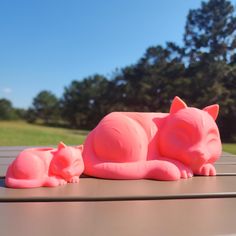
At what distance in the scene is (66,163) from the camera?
1.52 meters

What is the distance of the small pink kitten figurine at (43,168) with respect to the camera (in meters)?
1.42

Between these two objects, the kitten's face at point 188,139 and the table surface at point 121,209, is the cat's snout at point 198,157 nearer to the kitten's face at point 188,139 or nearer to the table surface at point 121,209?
the kitten's face at point 188,139

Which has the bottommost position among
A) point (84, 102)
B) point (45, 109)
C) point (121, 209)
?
point (121, 209)

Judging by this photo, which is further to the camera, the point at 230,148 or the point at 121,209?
the point at 230,148

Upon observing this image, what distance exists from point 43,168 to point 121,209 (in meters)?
0.46

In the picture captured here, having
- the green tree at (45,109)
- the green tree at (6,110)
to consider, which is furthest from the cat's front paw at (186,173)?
the green tree at (45,109)

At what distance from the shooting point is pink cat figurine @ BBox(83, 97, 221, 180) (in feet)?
5.51

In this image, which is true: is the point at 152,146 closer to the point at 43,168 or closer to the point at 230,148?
the point at 43,168

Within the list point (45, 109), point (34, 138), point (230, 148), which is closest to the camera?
point (230, 148)

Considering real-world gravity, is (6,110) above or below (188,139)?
above

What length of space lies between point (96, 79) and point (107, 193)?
89.7ft

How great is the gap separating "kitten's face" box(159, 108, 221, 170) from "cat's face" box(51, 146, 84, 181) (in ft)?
1.60

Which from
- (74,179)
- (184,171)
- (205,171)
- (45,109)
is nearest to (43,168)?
(74,179)

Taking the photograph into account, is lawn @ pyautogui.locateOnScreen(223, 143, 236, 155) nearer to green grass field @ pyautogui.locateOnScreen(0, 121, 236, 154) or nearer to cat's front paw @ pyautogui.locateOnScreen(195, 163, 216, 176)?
green grass field @ pyautogui.locateOnScreen(0, 121, 236, 154)
